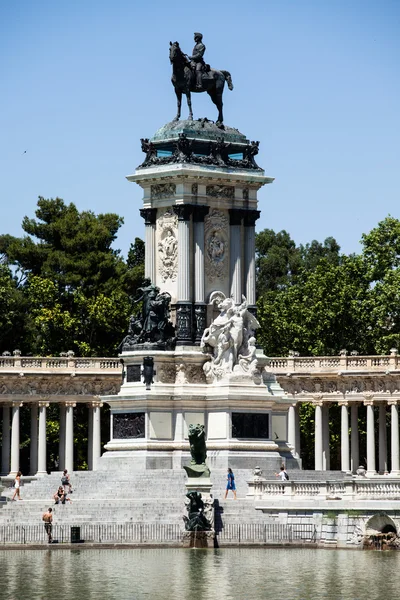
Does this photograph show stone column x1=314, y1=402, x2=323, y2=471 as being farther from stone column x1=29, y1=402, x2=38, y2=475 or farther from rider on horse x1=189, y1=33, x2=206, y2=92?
rider on horse x1=189, y1=33, x2=206, y2=92

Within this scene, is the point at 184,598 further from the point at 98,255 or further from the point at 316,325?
the point at 98,255

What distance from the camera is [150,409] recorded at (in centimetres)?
8438

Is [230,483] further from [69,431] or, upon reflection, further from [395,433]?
[69,431]

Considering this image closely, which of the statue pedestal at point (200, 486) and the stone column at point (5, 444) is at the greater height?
the stone column at point (5, 444)

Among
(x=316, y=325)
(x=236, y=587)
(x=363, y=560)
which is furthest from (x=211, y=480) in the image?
(x=316, y=325)

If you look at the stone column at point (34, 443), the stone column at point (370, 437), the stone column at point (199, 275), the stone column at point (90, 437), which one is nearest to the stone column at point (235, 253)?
the stone column at point (199, 275)

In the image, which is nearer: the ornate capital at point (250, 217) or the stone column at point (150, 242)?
the stone column at point (150, 242)

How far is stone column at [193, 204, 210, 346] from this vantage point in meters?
85.7

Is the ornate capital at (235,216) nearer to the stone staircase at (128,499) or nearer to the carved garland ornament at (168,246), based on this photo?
the carved garland ornament at (168,246)

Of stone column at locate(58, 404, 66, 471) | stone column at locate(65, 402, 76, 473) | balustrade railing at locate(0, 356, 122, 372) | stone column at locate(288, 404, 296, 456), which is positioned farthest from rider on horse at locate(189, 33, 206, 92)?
stone column at locate(58, 404, 66, 471)

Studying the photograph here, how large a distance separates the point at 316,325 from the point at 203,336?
28539 mm

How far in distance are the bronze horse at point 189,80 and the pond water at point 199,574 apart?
24.6 m

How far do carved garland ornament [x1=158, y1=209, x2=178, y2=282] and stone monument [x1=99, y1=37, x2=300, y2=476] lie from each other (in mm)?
41

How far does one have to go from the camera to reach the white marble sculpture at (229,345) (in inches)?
3339
